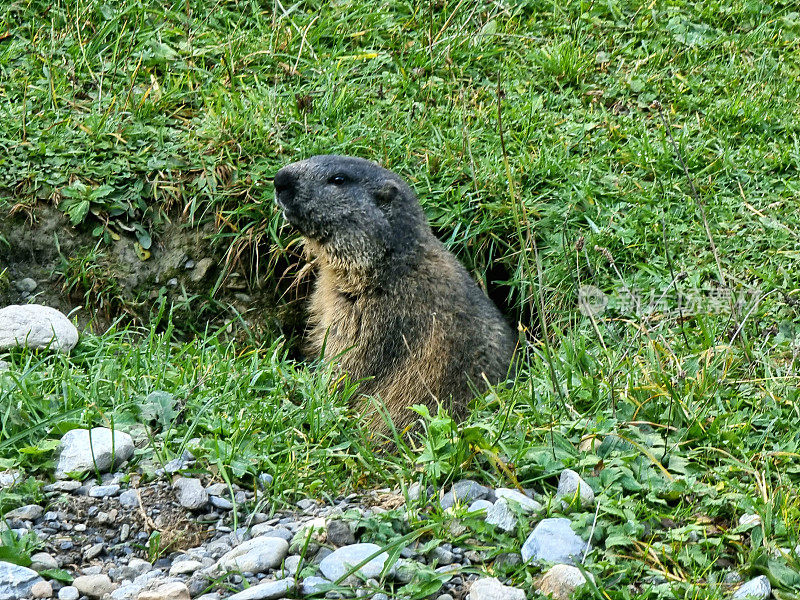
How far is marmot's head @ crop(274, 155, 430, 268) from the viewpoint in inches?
204

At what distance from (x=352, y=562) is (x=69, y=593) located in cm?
81

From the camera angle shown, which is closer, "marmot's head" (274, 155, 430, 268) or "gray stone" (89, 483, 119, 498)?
"gray stone" (89, 483, 119, 498)

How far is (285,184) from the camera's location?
519cm

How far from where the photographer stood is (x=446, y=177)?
5898mm

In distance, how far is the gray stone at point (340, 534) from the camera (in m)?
3.01

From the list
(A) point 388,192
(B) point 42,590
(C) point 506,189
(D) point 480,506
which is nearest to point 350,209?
(A) point 388,192

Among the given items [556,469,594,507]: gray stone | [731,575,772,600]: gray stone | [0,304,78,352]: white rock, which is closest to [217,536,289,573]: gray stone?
[556,469,594,507]: gray stone

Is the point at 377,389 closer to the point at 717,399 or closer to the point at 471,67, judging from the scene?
the point at 717,399

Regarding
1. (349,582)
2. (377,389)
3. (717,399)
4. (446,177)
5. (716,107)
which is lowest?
(377,389)

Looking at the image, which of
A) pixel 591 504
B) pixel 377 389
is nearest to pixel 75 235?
pixel 377 389

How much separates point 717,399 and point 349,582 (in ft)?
5.37

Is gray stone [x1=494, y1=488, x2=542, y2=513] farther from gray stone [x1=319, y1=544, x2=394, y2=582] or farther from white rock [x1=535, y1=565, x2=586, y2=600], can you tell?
gray stone [x1=319, y1=544, x2=394, y2=582]

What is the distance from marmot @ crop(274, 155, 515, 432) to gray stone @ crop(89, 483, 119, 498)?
1.88m

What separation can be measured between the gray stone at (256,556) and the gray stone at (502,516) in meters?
0.65
